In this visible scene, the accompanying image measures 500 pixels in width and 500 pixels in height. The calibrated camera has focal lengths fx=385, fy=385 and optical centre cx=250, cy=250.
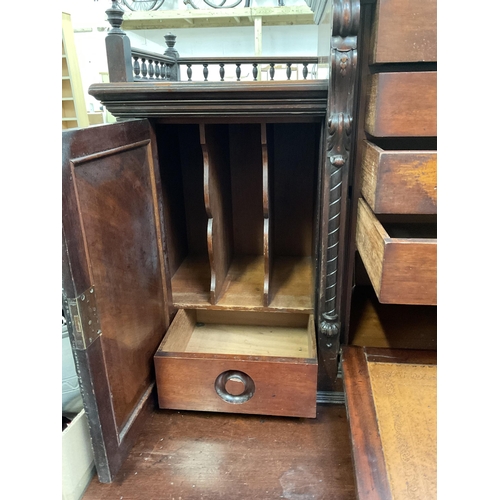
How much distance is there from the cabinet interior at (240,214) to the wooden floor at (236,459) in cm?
23

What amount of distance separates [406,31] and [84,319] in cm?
57

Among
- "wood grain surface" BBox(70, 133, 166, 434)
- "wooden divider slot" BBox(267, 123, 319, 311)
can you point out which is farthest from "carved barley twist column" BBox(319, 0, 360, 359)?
"wood grain surface" BBox(70, 133, 166, 434)

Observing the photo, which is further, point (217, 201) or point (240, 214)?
Answer: point (240, 214)

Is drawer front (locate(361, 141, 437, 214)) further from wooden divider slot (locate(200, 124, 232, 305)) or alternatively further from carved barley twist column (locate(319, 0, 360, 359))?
wooden divider slot (locate(200, 124, 232, 305))

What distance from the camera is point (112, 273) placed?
58 cm

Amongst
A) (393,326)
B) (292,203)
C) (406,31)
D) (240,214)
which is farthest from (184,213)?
(406,31)

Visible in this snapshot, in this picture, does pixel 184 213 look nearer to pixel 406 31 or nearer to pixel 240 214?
pixel 240 214

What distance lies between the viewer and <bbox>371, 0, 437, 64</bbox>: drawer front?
51 centimetres

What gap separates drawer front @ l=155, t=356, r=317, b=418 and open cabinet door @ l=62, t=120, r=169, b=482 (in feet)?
0.16

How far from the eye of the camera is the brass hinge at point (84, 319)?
1.61ft

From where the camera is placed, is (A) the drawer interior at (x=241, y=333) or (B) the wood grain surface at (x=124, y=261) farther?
(A) the drawer interior at (x=241, y=333)

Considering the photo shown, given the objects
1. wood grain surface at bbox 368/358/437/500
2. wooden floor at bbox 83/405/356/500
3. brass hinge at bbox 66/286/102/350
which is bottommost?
wooden floor at bbox 83/405/356/500

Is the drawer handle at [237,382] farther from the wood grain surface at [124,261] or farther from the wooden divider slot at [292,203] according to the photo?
the wooden divider slot at [292,203]

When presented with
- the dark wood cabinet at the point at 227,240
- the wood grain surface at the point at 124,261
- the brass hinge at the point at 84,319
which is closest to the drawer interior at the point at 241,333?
the dark wood cabinet at the point at 227,240
